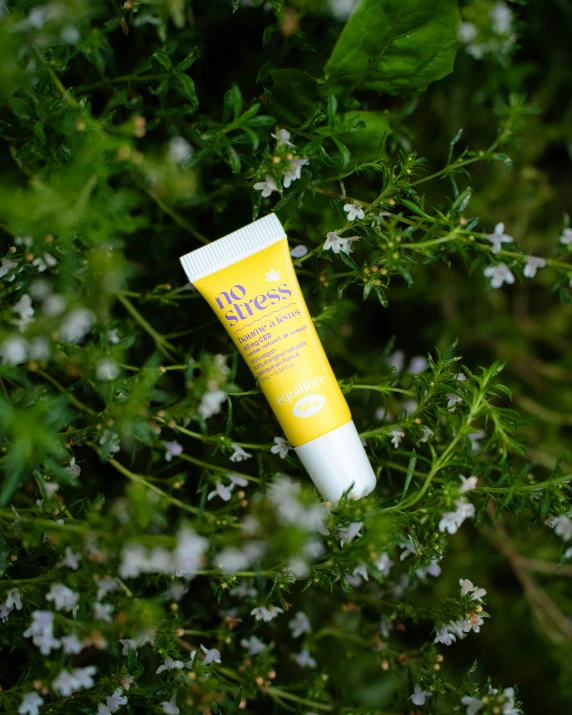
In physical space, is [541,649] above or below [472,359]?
below

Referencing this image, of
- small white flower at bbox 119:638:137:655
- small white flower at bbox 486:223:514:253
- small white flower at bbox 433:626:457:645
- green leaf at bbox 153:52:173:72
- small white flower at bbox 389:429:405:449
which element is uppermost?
green leaf at bbox 153:52:173:72

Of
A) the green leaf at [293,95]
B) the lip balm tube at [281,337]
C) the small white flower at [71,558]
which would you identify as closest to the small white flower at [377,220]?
the lip balm tube at [281,337]

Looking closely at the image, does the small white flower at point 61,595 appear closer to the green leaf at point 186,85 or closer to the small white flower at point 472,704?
the small white flower at point 472,704

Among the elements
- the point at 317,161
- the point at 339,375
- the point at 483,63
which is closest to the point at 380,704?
the point at 339,375

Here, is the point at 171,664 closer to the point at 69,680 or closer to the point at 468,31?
the point at 69,680

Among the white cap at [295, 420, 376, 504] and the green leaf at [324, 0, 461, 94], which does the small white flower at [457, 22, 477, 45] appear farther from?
the white cap at [295, 420, 376, 504]

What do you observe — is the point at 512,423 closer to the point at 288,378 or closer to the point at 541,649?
the point at 288,378

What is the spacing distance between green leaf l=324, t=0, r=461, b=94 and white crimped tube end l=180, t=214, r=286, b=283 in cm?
35

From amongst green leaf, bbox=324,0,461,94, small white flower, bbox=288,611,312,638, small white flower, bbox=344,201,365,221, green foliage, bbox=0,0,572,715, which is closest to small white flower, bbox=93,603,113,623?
green foliage, bbox=0,0,572,715

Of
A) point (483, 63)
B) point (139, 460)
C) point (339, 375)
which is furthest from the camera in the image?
point (483, 63)

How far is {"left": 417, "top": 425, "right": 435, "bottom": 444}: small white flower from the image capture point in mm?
1006

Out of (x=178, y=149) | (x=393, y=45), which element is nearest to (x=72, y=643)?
(x=178, y=149)

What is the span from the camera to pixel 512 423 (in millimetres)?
964

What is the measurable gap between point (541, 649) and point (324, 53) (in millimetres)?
1505
